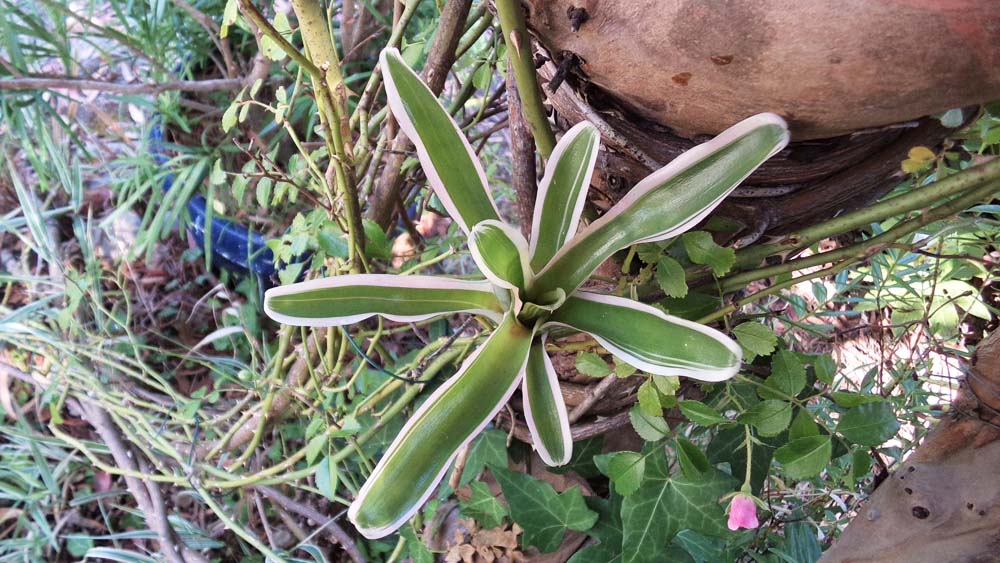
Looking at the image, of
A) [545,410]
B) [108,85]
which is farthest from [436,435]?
[108,85]

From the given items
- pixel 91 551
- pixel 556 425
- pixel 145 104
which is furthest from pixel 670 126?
pixel 145 104

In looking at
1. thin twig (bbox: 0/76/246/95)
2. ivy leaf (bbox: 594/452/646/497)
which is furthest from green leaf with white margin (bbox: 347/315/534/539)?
thin twig (bbox: 0/76/246/95)

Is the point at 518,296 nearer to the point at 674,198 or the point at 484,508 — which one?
the point at 674,198

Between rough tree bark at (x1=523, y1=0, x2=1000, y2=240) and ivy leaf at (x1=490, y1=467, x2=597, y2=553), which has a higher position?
rough tree bark at (x1=523, y1=0, x2=1000, y2=240)

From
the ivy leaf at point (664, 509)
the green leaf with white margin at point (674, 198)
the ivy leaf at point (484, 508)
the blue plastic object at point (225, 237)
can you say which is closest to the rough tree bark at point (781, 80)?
the green leaf with white margin at point (674, 198)

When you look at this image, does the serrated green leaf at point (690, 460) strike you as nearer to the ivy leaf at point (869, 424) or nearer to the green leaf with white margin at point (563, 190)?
the ivy leaf at point (869, 424)

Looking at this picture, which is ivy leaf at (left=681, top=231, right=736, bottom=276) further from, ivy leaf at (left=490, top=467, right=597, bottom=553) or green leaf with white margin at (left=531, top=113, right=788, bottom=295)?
ivy leaf at (left=490, top=467, right=597, bottom=553)
